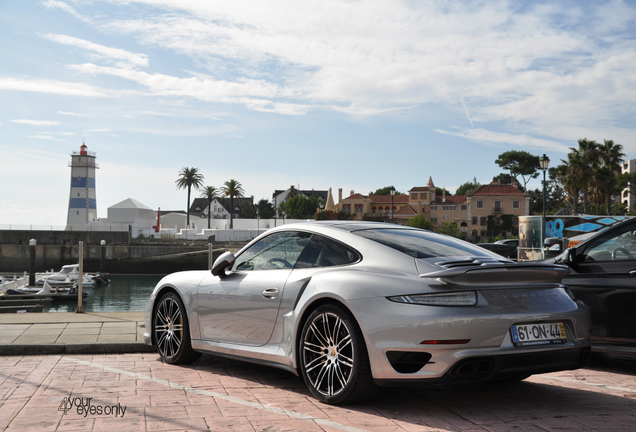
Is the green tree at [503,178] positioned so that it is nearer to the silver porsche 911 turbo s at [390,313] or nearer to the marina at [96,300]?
the marina at [96,300]

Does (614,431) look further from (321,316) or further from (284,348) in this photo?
(284,348)

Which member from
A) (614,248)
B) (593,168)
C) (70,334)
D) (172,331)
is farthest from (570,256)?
(593,168)

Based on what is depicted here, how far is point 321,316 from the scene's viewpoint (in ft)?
13.1

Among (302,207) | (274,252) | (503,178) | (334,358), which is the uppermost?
(503,178)

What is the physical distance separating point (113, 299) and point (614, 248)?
147ft

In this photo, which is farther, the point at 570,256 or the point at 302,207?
the point at 302,207

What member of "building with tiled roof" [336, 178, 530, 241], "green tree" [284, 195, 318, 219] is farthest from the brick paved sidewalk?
"green tree" [284, 195, 318, 219]

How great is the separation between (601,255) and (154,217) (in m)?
105

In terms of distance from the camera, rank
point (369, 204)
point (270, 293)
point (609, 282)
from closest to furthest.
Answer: point (270, 293)
point (609, 282)
point (369, 204)

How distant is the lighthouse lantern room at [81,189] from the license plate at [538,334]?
97939 millimetres

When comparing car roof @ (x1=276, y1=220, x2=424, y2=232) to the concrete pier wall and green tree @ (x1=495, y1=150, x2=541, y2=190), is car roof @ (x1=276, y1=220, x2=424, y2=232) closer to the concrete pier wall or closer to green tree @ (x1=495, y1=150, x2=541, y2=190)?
the concrete pier wall

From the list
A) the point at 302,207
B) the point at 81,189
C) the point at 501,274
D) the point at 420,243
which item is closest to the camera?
the point at 501,274

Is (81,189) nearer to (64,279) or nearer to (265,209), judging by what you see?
(64,279)

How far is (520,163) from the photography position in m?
120
